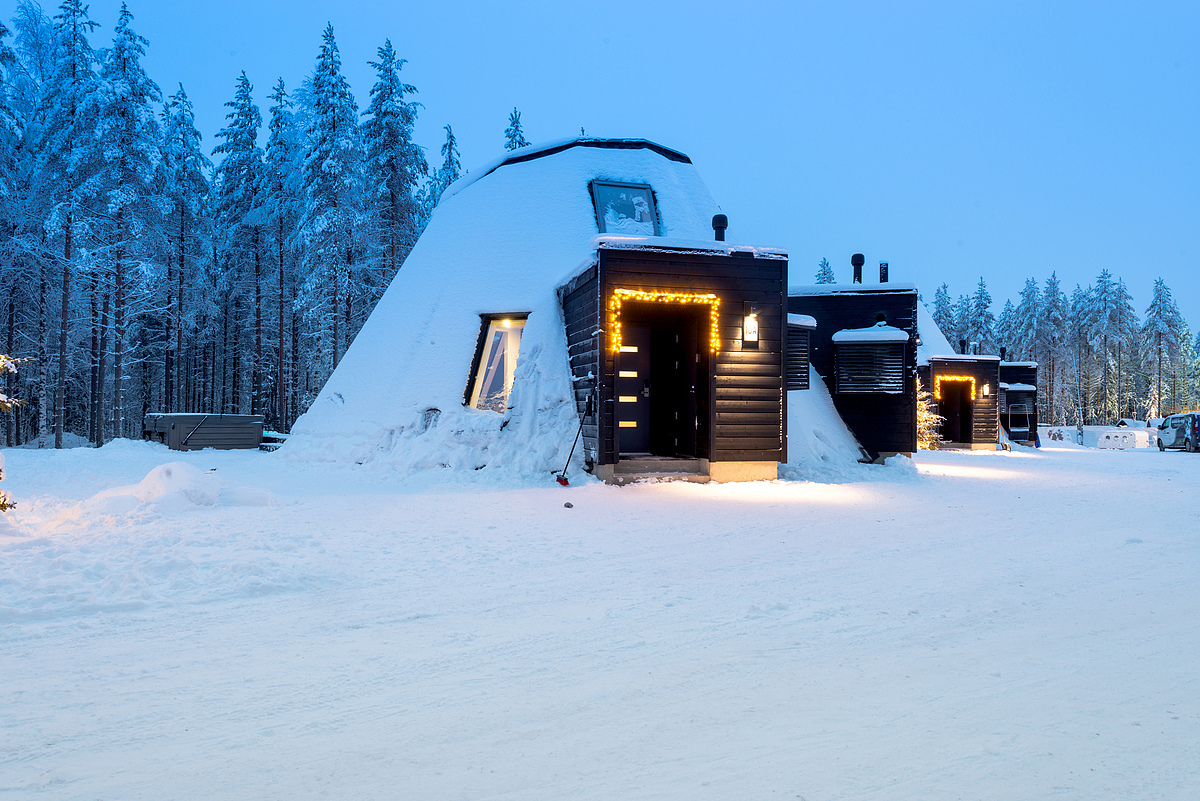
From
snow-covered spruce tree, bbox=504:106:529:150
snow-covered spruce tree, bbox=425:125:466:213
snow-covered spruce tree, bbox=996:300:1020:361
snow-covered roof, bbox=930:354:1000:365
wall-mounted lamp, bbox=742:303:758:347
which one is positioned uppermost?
snow-covered spruce tree, bbox=504:106:529:150

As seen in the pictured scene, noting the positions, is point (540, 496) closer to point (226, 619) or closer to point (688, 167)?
point (226, 619)

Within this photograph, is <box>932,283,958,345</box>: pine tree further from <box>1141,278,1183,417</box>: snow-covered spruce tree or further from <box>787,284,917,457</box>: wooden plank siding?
<box>787,284,917,457</box>: wooden plank siding

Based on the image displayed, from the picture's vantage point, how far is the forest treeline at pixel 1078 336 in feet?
153

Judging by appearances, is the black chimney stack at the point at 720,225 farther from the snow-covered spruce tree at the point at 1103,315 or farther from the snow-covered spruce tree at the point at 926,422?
the snow-covered spruce tree at the point at 1103,315

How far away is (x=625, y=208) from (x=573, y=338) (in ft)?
13.0

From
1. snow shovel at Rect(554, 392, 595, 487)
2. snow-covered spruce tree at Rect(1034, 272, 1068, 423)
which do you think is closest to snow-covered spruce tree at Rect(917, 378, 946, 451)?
snow shovel at Rect(554, 392, 595, 487)

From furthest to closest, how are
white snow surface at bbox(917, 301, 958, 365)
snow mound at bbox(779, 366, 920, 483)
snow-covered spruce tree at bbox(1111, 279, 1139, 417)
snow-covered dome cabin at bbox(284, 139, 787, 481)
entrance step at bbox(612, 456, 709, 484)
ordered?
snow-covered spruce tree at bbox(1111, 279, 1139, 417)
white snow surface at bbox(917, 301, 958, 365)
snow mound at bbox(779, 366, 920, 483)
snow-covered dome cabin at bbox(284, 139, 787, 481)
entrance step at bbox(612, 456, 709, 484)

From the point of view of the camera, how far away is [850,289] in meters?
15.1

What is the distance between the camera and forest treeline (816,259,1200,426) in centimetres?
4656

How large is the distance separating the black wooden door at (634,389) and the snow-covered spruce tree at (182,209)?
1907 centimetres

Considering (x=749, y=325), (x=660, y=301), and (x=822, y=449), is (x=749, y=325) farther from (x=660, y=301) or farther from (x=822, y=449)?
(x=822, y=449)

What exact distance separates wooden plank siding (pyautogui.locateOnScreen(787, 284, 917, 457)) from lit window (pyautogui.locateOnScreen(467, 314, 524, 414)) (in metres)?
6.54

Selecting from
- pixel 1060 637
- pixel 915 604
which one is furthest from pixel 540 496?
pixel 1060 637

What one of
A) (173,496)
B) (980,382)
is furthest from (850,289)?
(173,496)
